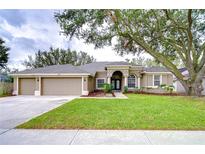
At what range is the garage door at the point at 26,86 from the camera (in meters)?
19.8

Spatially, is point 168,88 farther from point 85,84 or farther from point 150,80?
point 85,84

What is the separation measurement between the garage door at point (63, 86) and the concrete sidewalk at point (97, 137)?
13374 millimetres

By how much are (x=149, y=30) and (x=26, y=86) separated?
12.2 meters

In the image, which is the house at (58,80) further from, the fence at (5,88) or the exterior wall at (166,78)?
the exterior wall at (166,78)

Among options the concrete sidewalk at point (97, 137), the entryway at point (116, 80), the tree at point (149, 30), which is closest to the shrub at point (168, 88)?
the tree at point (149, 30)

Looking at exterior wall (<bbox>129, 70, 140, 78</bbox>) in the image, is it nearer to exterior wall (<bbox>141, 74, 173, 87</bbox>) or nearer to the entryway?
exterior wall (<bbox>141, 74, 173, 87</bbox>)

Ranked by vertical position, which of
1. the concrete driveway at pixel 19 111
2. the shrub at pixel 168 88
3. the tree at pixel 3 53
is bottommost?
the concrete driveway at pixel 19 111

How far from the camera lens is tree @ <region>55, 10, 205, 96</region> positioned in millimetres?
14219

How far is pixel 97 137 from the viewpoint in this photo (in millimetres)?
5078

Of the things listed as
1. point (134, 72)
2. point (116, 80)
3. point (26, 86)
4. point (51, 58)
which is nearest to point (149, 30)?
point (134, 72)

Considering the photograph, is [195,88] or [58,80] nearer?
[195,88]

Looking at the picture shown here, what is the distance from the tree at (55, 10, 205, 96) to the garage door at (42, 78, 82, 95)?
4409mm

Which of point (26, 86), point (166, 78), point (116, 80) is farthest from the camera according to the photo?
point (116, 80)
